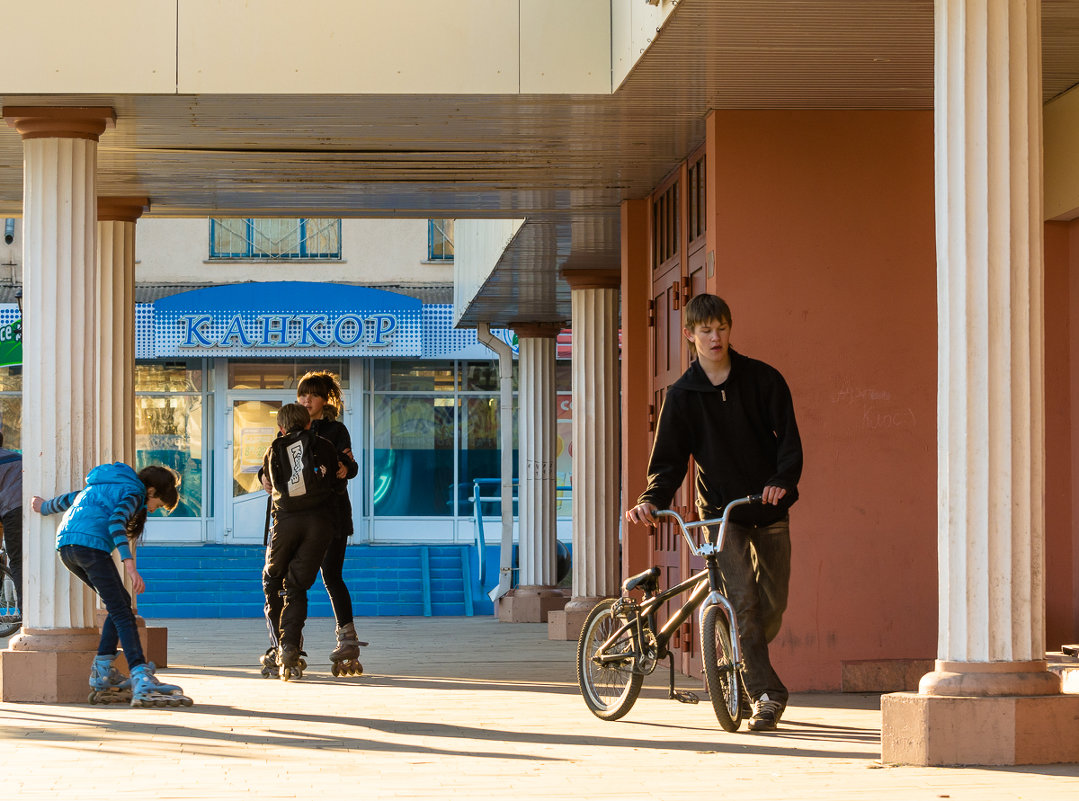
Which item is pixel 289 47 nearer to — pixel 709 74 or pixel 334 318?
pixel 709 74

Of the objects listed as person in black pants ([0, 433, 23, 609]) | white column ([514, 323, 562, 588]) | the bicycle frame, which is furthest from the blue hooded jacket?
white column ([514, 323, 562, 588])

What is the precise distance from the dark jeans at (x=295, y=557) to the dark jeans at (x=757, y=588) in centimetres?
312

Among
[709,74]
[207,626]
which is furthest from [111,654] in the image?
[207,626]

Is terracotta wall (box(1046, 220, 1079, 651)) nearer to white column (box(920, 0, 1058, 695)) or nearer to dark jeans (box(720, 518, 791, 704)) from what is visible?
dark jeans (box(720, 518, 791, 704))

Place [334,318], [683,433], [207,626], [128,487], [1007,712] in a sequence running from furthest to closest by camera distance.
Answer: [334,318]
[207,626]
[128,487]
[683,433]
[1007,712]

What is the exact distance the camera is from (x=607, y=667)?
6.95 metres

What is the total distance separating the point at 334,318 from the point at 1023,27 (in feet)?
63.0

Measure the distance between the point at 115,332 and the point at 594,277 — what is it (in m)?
4.99

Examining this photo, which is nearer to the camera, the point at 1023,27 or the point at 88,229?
the point at 1023,27

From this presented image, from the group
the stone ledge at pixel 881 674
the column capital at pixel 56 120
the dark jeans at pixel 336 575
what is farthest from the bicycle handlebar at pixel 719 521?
the column capital at pixel 56 120

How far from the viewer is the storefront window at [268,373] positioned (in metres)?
25.3

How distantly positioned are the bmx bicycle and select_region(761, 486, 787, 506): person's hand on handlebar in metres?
0.04

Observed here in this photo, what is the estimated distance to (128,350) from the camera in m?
10.5

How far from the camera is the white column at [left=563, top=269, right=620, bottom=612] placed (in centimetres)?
1369
